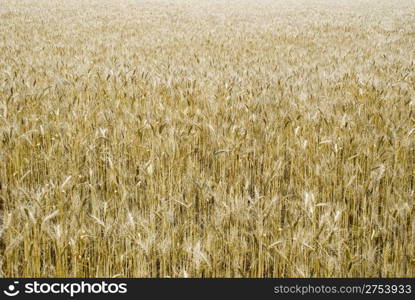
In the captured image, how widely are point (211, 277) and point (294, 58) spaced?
6534 millimetres

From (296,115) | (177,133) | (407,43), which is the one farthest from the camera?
(407,43)

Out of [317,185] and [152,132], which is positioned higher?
[152,132]

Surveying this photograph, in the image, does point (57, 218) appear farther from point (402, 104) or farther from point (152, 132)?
point (402, 104)

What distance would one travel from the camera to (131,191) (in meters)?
2.45

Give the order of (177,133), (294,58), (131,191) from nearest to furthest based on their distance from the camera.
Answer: (131,191), (177,133), (294,58)

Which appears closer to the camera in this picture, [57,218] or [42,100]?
[57,218]

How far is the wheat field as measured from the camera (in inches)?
70.0

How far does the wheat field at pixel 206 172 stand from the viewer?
1777mm

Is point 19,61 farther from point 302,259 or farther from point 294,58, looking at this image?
point 302,259

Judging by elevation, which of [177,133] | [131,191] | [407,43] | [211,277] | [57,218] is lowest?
[211,277]

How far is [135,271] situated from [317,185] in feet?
4.32

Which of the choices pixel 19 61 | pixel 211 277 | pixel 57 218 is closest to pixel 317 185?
pixel 211 277

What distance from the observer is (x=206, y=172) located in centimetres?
285

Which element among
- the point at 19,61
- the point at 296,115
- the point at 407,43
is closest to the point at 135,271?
the point at 296,115
